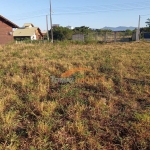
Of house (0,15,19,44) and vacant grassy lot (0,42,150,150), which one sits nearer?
vacant grassy lot (0,42,150,150)

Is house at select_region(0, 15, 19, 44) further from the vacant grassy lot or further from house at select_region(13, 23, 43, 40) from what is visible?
the vacant grassy lot

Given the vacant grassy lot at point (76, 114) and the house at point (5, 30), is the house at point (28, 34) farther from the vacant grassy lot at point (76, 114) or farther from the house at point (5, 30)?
the vacant grassy lot at point (76, 114)

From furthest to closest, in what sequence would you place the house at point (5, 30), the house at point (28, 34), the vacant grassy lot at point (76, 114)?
the house at point (28, 34) < the house at point (5, 30) < the vacant grassy lot at point (76, 114)

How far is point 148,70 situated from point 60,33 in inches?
1369

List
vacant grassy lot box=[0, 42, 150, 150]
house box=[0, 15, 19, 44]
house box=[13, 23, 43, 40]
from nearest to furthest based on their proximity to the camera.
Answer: vacant grassy lot box=[0, 42, 150, 150] < house box=[0, 15, 19, 44] < house box=[13, 23, 43, 40]

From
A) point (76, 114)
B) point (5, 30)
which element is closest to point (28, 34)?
point (5, 30)

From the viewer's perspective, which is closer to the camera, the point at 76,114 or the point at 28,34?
the point at 76,114

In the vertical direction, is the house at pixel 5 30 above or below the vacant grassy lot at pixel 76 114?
above

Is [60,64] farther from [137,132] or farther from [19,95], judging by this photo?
[137,132]

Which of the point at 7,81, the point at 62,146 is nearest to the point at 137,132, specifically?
the point at 62,146

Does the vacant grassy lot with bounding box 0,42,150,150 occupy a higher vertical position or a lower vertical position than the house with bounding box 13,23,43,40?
lower

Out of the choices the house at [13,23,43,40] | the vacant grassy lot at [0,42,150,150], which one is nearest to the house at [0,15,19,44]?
the house at [13,23,43,40]

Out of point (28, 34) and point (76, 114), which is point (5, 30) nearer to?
point (28, 34)

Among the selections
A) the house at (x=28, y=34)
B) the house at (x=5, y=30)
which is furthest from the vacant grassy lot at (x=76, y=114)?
the house at (x=28, y=34)
